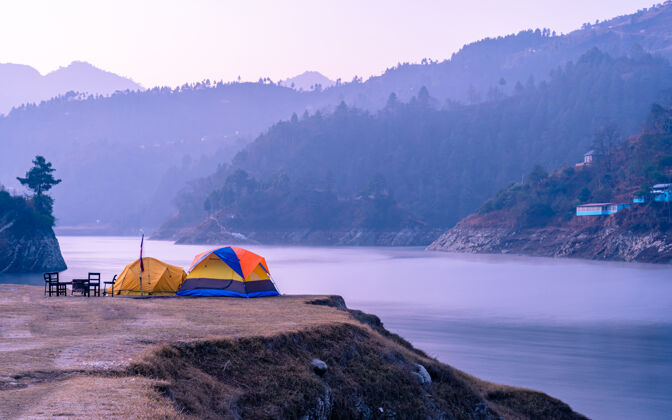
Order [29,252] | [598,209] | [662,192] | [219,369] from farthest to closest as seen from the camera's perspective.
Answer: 1. [598,209]
2. [662,192]
3. [29,252]
4. [219,369]

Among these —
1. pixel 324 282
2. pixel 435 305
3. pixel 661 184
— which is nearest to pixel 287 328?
pixel 435 305

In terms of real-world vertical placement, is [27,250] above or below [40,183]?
below

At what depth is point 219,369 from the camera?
532 inches

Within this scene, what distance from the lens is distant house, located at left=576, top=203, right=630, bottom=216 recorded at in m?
130

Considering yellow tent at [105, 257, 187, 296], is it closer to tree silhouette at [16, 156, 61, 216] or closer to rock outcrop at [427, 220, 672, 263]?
tree silhouette at [16, 156, 61, 216]

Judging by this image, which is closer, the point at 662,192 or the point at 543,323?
the point at 543,323

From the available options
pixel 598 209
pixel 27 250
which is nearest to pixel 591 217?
pixel 598 209

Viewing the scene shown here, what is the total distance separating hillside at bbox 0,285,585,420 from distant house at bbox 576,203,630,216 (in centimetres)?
11810

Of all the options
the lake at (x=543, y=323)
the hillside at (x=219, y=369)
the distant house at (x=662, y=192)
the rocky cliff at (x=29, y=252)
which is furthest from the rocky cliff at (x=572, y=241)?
the hillside at (x=219, y=369)

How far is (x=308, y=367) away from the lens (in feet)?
48.9

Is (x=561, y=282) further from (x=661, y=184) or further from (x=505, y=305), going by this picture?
(x=661, y=184)

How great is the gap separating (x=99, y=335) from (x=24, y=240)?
7192 centimetres

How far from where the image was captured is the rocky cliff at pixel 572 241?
382 ft

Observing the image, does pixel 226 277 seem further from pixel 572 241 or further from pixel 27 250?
pixel 572 241
